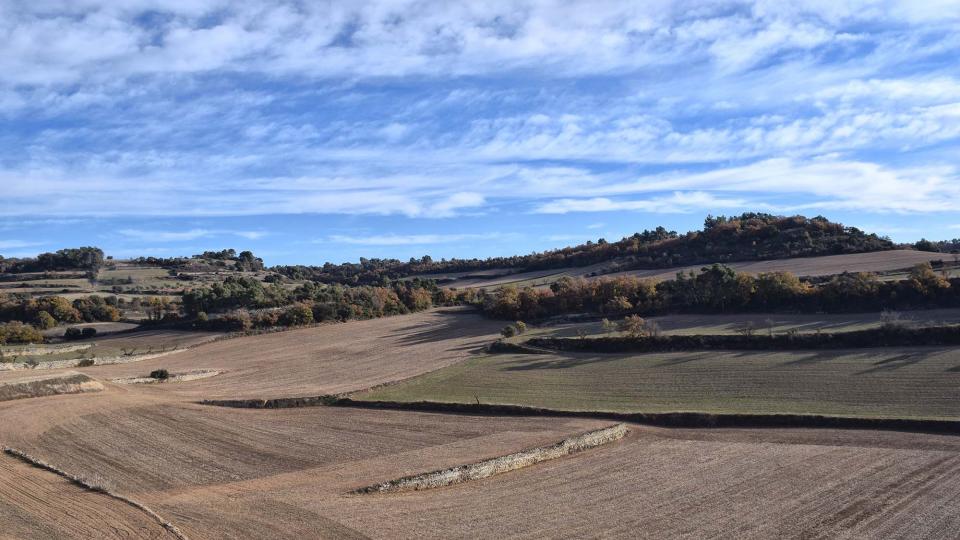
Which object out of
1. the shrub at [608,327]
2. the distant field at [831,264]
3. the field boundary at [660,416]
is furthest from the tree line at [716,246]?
the field boundary at [660,416]

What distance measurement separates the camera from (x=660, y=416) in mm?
32156

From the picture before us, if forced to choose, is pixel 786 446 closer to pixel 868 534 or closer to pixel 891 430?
pixel 891 430

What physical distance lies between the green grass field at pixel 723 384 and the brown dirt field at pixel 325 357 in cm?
464

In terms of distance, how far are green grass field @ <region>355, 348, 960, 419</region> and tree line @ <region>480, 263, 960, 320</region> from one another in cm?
1344

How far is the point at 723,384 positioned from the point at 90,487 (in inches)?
1198

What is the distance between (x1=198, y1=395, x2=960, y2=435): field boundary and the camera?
28.0 meters

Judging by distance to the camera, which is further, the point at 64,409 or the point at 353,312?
the point at 353,312

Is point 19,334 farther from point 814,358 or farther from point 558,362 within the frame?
point 814,358

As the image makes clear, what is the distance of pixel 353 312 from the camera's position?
7925 centimetres

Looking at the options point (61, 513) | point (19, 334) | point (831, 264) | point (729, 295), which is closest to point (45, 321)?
point (19, 334)

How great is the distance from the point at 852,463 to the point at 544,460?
35.7ft

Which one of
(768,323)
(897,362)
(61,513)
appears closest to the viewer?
(61,513)

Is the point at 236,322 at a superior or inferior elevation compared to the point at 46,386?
superior

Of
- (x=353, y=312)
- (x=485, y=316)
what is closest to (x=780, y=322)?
(x=485, y=316)
